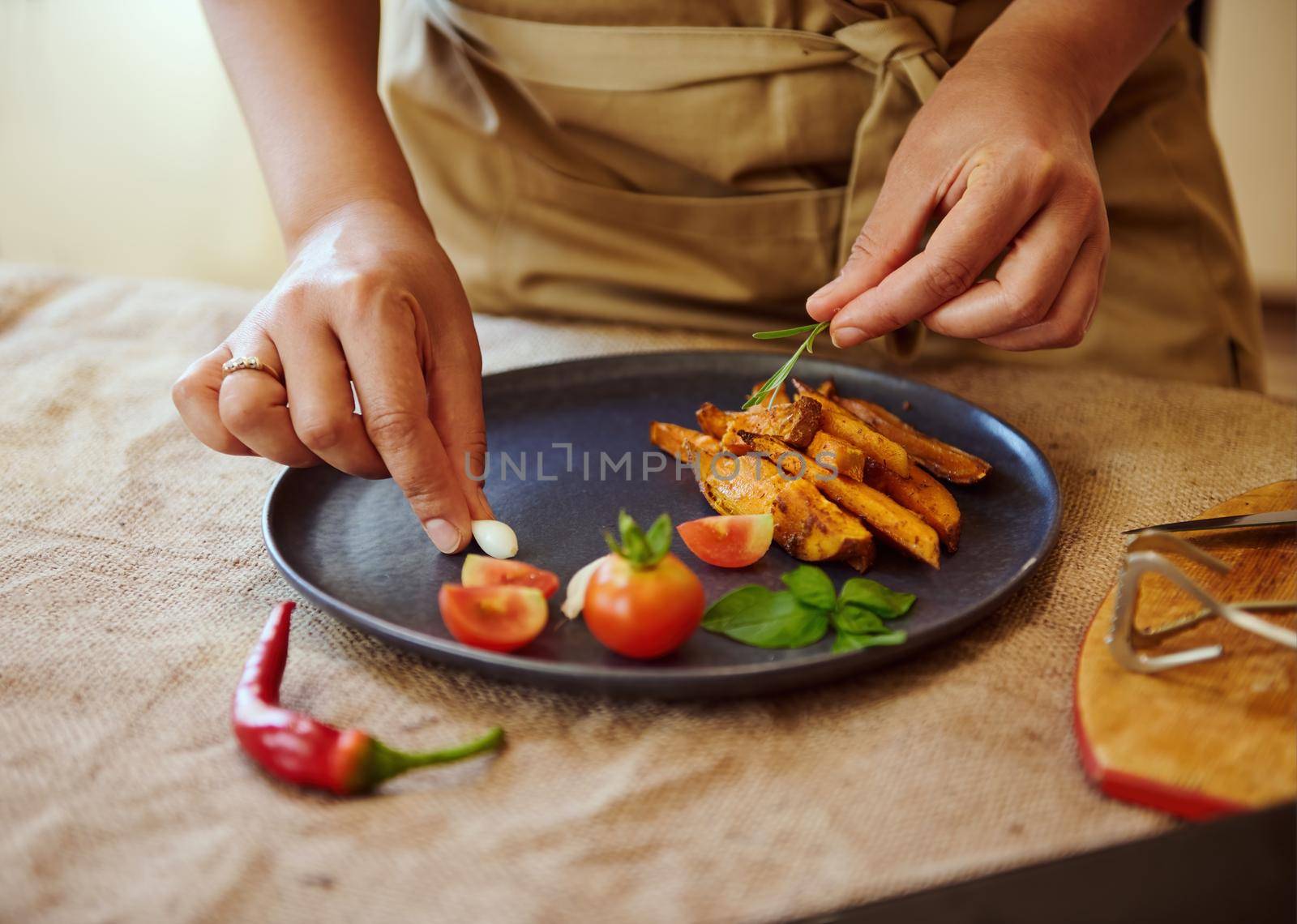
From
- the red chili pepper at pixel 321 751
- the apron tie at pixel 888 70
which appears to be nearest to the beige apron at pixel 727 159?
the apron tie at pixel 888 70

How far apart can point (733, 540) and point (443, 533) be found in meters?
0.35

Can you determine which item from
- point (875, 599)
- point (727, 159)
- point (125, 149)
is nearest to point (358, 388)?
point (875, 599)

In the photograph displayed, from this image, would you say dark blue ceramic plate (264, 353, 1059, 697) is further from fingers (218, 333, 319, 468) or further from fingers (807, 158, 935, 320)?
fingers (807, 158, 935, 320)

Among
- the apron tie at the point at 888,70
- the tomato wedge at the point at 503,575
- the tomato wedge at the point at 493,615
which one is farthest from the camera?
the apron tie at the point at 888,70

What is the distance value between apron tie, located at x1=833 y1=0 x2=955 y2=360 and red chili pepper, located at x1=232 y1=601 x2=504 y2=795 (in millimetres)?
1175

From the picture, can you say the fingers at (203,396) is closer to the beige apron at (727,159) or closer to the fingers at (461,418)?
the fingers at (461,418)

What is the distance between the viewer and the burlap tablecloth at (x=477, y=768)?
34.0 inches

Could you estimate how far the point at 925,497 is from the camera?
4.47ft

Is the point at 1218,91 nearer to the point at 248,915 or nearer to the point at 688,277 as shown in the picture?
the point at 688,277

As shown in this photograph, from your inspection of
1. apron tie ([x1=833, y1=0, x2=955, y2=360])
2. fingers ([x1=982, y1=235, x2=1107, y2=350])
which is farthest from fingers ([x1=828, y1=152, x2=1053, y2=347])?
apron tie ([x1=833, y1=0, x2=955, y2=360])

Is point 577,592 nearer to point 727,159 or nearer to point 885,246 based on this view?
point 885,246

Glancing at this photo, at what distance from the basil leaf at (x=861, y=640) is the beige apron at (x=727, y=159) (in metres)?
1.00

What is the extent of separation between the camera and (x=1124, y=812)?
0.93 meters

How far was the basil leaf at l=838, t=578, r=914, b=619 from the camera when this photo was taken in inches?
45.3
